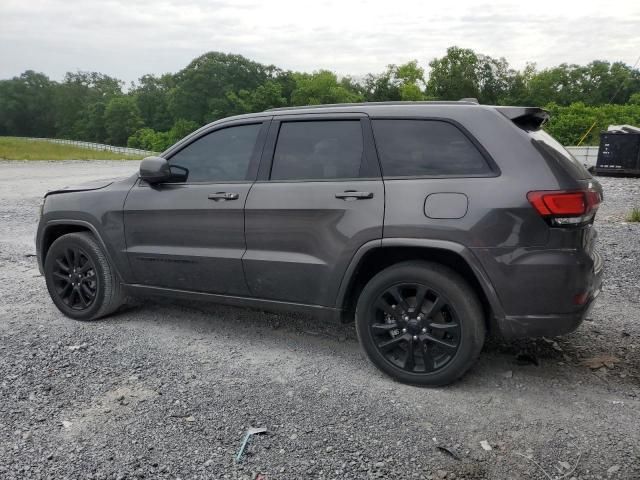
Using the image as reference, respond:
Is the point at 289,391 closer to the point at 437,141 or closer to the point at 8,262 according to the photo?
the point at 437,141

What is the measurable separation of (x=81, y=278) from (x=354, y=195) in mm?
2654

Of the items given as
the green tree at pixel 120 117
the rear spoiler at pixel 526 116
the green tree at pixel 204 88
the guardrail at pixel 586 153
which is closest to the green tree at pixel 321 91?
the green tree at pixel 204 88

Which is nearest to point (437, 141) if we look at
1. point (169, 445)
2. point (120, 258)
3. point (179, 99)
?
point (169, 445)

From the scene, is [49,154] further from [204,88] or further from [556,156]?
[204,88]

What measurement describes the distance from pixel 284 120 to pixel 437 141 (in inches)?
46.2

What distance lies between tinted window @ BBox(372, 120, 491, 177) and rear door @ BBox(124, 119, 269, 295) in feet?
3.23

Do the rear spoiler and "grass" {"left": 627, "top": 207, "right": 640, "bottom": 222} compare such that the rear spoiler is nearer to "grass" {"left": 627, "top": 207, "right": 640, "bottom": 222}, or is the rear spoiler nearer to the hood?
the hood

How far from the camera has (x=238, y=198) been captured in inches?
161

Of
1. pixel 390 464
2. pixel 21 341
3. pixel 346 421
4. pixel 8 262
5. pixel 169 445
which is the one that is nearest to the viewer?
pixel 390 464

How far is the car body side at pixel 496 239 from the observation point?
3.20 meters

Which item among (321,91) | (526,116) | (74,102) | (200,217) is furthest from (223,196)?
(74,102)

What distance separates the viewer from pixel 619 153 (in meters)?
17.4

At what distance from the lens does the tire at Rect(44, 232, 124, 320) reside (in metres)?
4.78

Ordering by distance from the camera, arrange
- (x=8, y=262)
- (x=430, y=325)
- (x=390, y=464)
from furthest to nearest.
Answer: (x=8, y=262) → (x=430, y=325) → (x=390, y=464)
